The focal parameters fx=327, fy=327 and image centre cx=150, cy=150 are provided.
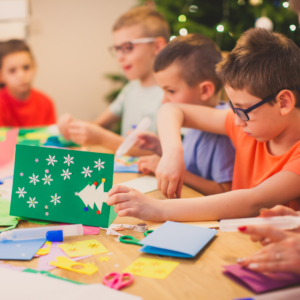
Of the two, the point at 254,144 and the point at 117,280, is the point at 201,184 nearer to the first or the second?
the point at 254,144

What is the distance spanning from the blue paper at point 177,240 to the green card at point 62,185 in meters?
0.11

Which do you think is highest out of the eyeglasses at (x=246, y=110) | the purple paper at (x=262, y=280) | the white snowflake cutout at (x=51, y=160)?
the eyeglasses at (x=246, y=110)

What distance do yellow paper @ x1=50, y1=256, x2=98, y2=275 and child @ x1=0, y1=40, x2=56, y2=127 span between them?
1589mm

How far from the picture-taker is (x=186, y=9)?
2143 millimetres

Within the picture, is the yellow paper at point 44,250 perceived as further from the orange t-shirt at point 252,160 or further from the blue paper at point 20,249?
the orange t-shirt at point 252,160

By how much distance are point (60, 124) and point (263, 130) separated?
0.88 m

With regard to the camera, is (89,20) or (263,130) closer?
(263,130)

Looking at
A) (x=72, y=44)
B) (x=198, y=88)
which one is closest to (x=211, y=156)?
(x=198, y=88)

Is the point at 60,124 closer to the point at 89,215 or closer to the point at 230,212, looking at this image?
the point at 89,215

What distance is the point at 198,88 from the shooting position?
3.50 feet

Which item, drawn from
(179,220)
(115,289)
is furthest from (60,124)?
(115,289)

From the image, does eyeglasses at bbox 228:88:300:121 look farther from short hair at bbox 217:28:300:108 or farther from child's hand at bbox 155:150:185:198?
child's hand at bbox 155:150:185:198

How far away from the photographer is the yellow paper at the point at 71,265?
470 mm

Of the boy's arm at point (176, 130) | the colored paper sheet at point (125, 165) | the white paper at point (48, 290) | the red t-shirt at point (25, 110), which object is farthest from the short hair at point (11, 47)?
the white paper at point (48, 290)
